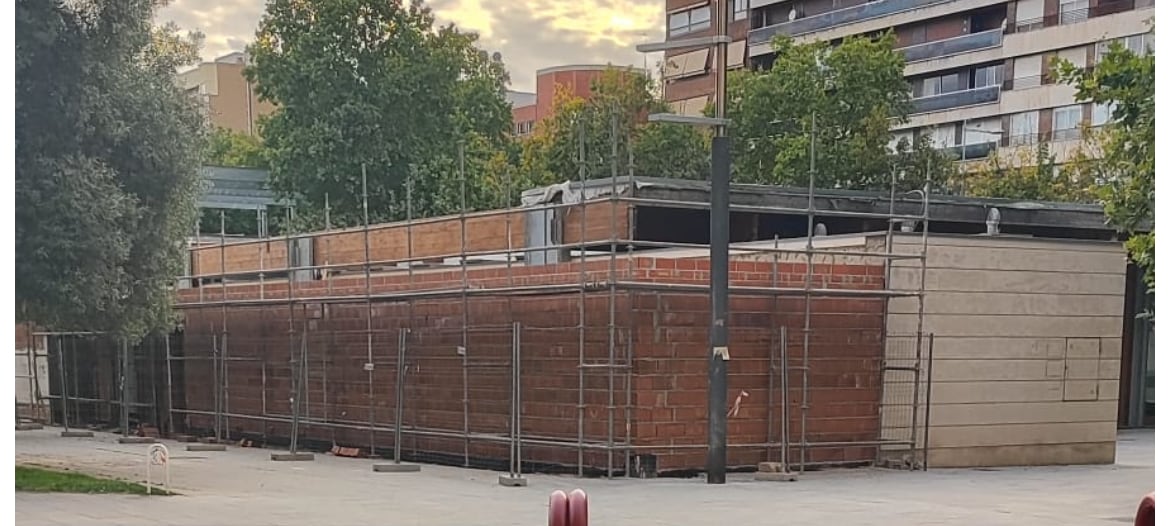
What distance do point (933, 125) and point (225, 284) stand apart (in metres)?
35.9

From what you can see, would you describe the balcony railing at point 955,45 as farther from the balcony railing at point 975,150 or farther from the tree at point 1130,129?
the tree at point 1130,129

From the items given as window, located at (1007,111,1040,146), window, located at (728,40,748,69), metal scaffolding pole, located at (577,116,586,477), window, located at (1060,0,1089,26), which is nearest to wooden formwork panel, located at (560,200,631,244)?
metal scaffolding pole, located at (577,116,586,477)

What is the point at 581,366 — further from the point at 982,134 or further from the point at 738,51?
the point at 738,51

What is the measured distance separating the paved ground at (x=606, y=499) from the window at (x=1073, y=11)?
103 feet

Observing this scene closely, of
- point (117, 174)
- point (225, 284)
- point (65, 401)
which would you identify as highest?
point (117, 174)

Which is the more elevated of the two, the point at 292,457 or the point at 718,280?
the point at 718,280


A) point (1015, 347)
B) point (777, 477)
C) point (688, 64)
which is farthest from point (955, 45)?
point (777, 477)

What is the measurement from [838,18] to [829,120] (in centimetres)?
2141

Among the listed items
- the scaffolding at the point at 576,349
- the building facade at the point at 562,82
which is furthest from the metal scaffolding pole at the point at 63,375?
the building facade at the point at 562,82

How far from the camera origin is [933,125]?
170 ft

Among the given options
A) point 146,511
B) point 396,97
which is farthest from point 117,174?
point 396,97

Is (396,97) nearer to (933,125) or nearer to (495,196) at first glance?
(495,196)

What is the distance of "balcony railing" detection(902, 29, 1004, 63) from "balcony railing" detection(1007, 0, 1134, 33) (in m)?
0.76

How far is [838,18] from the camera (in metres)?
54.1
